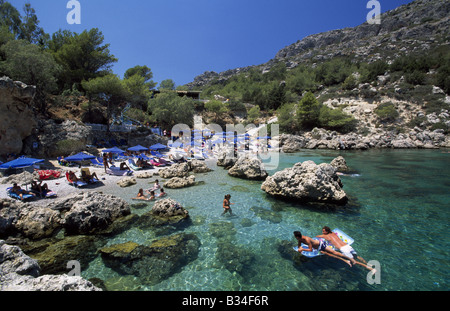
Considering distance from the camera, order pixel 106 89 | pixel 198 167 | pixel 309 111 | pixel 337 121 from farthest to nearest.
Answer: pixel 309 111
pixel 337 121
pixel 106 89
pixel 198 167

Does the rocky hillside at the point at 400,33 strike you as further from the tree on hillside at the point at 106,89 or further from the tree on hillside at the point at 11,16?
the tree on hillside at the point at 11,16

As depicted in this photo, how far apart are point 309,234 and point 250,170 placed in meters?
7.70

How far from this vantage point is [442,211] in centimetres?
874

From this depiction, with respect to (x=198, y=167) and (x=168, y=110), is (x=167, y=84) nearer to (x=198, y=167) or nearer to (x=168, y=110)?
(x=168, y=110)

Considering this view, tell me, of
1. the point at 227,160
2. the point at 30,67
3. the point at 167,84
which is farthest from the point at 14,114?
the point at 167,84

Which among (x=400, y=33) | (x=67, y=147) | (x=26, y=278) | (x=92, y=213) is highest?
(x=400, y=33)

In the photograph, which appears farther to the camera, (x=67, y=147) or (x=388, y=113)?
(x=388, y=113)

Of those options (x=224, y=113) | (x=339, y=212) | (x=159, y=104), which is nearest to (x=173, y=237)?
(x=339, y=212)

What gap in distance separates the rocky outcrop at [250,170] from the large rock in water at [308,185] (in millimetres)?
3527

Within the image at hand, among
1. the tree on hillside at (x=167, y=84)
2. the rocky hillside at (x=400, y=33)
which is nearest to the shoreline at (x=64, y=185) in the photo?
the tree on hillside at (x=167, y=84)

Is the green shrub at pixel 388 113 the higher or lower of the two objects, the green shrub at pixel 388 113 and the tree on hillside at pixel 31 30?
the lower

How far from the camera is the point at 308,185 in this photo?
366 inches

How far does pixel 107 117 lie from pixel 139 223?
22233 mm

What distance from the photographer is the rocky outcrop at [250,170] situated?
14141mm
